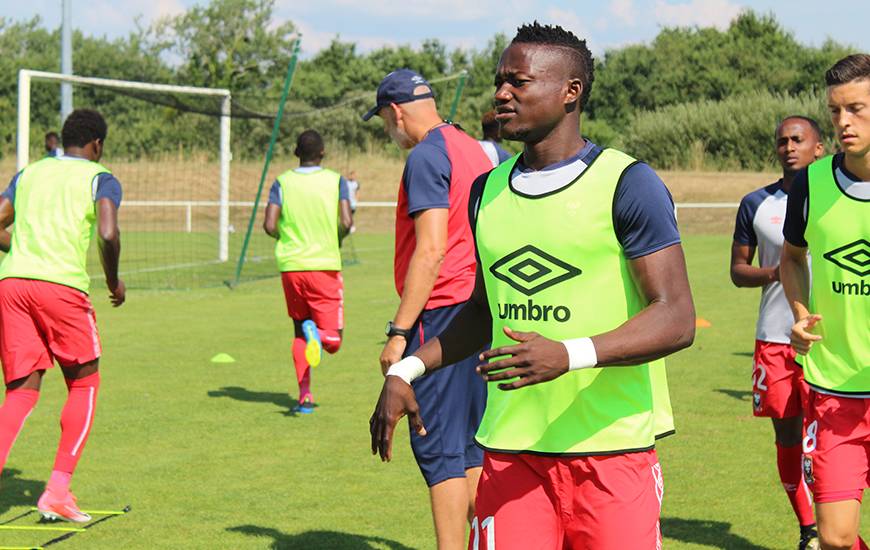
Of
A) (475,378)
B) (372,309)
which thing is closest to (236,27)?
(372,309)

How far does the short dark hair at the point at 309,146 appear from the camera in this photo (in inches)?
456

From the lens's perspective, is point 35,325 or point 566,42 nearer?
point 566,42

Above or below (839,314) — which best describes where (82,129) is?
above

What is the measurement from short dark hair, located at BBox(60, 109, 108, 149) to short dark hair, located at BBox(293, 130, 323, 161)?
12.7 ft

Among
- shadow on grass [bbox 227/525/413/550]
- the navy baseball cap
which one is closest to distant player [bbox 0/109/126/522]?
shadow on grass [bbox 227/525/413/550]

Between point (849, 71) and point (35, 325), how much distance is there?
183 inches

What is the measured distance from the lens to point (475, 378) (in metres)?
6.02

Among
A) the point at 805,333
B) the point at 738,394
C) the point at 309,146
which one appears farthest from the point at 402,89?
the point at 738,394

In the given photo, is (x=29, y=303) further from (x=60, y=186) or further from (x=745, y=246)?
(x=745, y=246)

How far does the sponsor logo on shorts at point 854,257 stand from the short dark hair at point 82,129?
4.27 meters

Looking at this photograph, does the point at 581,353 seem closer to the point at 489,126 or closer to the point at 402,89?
the point at 402,89

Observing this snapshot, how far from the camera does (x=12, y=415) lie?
7375mm

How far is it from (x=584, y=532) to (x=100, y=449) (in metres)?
6.55

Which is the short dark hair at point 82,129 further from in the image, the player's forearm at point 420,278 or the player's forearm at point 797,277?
the player's forearm at point 797,277
